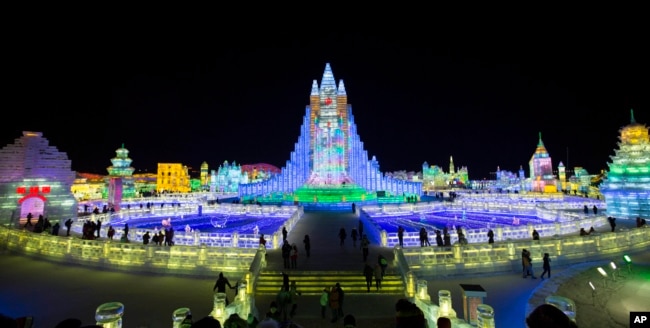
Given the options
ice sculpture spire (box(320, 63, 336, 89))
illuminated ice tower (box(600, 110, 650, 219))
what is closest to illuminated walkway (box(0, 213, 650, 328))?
illuminated ice tower (box(600, 110, 650, 219))

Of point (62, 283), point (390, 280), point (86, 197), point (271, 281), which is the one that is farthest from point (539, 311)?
point (86, 197)

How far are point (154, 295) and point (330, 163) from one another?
31401 mm

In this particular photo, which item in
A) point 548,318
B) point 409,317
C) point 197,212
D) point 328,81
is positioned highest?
point 328,81

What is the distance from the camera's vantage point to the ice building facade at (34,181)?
2202cm

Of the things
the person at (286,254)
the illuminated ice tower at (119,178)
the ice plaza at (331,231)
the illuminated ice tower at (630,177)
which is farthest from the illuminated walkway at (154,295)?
the illuminated ice tower at (119,178)

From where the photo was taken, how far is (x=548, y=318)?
2.73 meters

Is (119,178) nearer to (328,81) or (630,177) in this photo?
(328,81)

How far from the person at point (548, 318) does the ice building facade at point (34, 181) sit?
30455 millimetres

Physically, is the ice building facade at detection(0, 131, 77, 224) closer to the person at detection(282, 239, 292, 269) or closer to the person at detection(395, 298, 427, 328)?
the person at detection(282, 239, 292, 269)

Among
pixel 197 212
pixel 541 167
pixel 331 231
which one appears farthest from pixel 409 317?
pixel 541 167

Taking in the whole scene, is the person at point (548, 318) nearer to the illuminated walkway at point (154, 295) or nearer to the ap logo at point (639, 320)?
the ap logo at point (639, 320)

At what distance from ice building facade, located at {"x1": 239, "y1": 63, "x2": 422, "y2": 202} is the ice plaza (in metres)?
0.15

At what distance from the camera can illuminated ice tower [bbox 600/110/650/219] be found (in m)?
23.9

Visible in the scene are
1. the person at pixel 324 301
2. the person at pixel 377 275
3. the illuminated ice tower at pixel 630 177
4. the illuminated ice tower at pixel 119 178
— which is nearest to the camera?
the person at pixel 324 301
